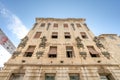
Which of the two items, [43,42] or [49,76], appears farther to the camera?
[43,42]

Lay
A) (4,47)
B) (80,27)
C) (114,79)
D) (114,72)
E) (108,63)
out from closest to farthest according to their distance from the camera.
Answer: (114,79), (114,72), (108,63), (4,47), (80,27)

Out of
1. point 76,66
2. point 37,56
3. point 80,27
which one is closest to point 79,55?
point 76,66

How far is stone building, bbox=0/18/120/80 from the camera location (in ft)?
36.9

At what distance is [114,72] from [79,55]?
423 cm

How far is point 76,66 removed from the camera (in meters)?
12.1

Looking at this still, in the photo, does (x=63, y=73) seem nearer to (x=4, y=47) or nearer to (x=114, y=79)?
(x=114, y=79)

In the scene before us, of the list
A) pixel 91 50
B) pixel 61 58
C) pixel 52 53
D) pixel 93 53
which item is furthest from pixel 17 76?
pixel 91 50

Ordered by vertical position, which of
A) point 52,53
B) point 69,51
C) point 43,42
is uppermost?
point 43,42

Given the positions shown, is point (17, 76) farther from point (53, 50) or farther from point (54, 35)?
point (54, 35)

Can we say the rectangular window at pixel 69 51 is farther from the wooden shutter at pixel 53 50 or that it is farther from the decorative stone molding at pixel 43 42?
the decorative stone molding at pixel 43 42

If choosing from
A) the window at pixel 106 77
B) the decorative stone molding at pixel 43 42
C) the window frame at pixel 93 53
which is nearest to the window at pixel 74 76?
the window at pixel 106 77

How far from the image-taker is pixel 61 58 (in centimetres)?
1319

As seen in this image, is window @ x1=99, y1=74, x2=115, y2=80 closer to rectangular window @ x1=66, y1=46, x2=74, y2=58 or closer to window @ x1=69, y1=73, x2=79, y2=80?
window @ x1=69, y1=73, x2=79, y2=80

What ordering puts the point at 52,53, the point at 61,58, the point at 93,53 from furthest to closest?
1. the point at 93,53
2. the point at 52,53
3. the point at 61,58
